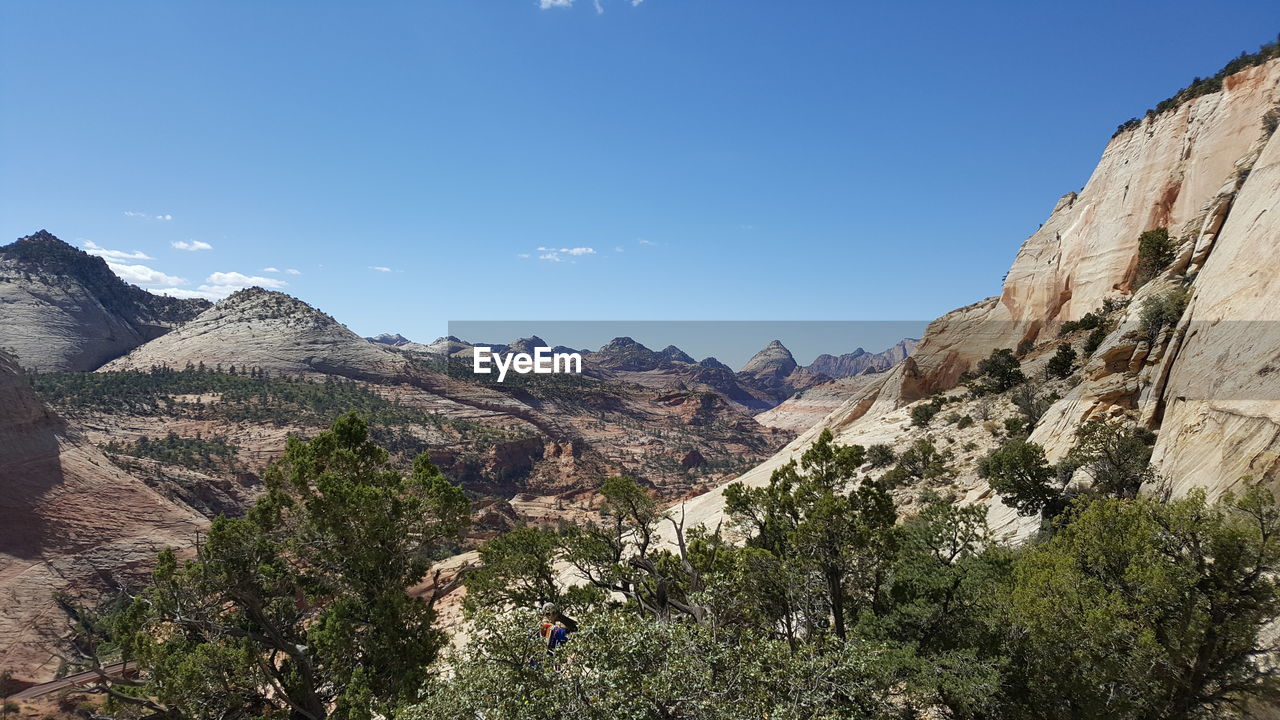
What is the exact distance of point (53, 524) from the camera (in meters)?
36.8

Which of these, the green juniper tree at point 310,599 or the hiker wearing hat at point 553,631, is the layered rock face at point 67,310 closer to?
the green juniper tree at point 310,599

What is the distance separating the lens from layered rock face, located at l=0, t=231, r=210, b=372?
323 feet

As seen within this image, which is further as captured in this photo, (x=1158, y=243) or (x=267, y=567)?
(x=1158, y=243)

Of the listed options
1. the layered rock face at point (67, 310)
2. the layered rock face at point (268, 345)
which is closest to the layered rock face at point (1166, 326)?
the layered rock face at point (268, 345)

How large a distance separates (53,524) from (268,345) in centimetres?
8174

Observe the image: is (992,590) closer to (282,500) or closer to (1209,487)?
(1209,487)

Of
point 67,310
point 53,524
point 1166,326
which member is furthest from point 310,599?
point 67,310

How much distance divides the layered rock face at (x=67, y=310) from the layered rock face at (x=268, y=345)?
6370 mm

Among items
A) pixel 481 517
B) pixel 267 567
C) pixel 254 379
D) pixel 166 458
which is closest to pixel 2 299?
pixel 254 379

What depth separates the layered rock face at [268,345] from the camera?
342 feet

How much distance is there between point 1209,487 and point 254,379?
361 feet

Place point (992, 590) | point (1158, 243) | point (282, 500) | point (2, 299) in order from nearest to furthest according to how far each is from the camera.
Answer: point (992, 590)
point (282, 500)
point (1158, 243)
point (2, 299)

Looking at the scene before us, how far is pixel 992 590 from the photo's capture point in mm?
11898

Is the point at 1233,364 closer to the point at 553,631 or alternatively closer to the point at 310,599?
the point at 553,631
